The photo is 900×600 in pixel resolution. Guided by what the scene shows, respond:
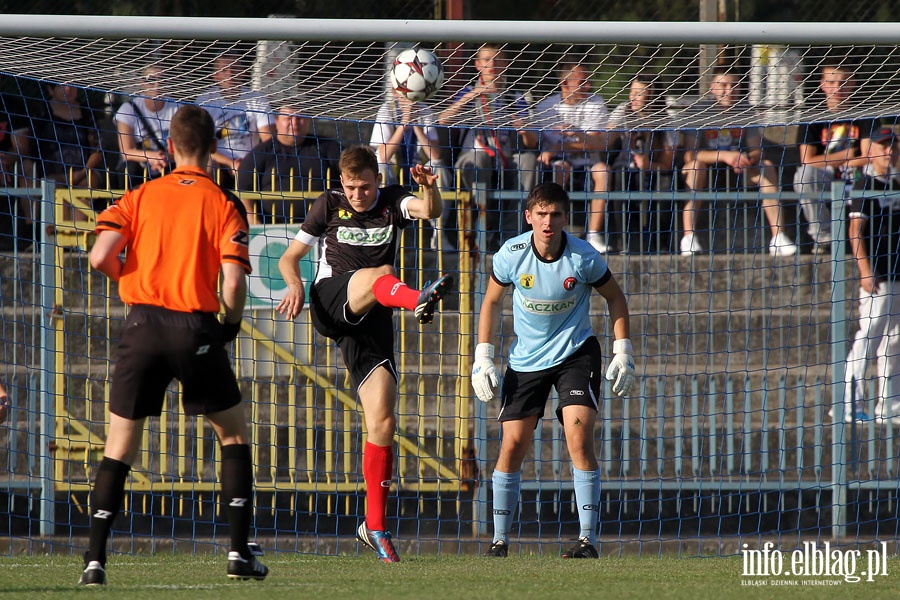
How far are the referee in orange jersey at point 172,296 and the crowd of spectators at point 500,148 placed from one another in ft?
7.88

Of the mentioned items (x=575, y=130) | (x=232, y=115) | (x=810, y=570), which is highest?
(x=232, y=115)

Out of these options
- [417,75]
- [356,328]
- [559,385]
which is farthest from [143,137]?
[559,385]

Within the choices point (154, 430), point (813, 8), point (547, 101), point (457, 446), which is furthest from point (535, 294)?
point (813, 8)

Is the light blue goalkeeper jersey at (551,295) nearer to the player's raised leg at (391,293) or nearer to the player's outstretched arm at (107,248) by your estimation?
the player's raised leg at (391,293)

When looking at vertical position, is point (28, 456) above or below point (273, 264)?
below

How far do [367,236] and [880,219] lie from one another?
14.3 feet

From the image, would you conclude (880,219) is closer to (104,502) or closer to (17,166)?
(104,502)

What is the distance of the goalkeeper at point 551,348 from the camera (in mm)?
6324

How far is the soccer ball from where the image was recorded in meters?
6.64

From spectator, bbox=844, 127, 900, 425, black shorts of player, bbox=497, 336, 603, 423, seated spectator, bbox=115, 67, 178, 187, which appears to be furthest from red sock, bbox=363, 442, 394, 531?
spectator, bbox=844, 127, 900, 425

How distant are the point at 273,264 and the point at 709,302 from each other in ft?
10.4

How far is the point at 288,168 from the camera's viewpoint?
8688 millimetres

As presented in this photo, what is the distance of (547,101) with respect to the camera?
23.9ft

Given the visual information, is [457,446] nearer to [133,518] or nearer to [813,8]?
[133,518]
